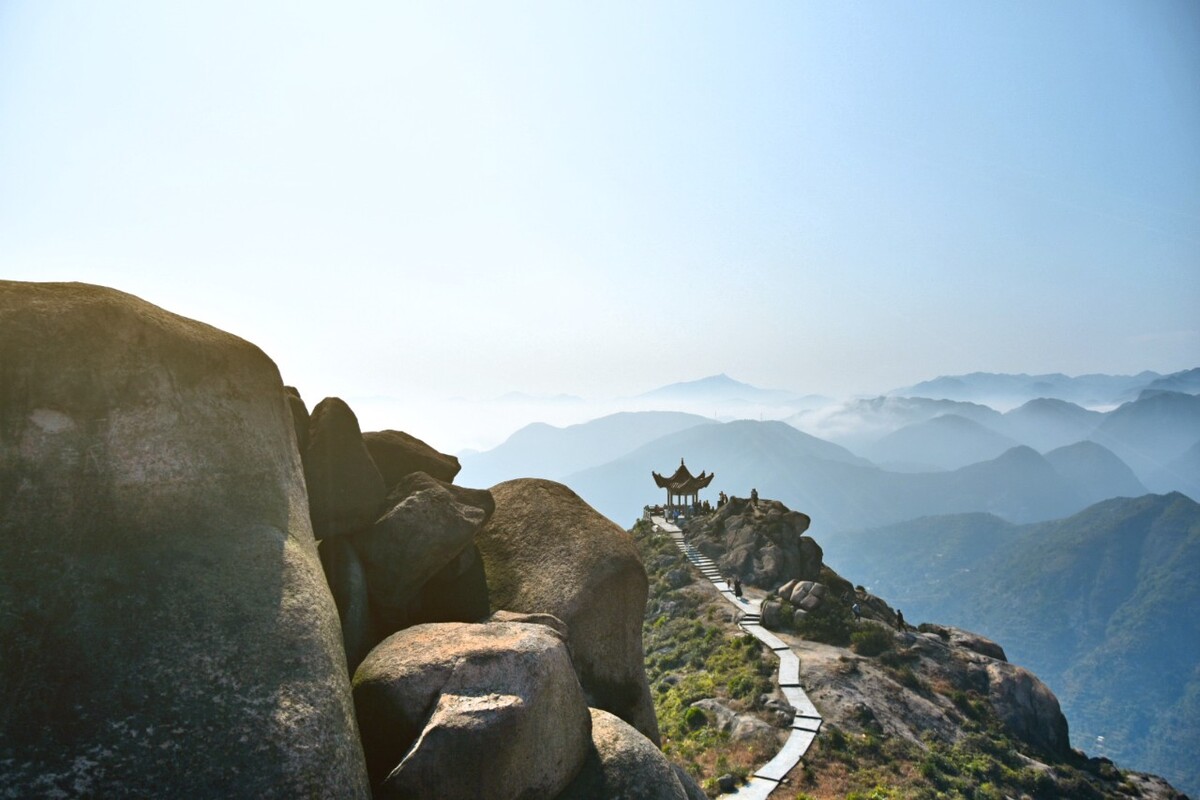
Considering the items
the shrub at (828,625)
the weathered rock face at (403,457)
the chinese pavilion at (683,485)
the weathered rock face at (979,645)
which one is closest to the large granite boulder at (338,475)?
the weathered rock face at (403,457)

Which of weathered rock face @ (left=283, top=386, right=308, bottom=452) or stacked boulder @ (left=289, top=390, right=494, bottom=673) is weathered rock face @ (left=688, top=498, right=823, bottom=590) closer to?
stacked boulder @ (left=289, top=390, right=494, bottom=673)

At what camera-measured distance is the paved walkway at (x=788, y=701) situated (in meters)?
29.4

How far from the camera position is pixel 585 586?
13.5 meters

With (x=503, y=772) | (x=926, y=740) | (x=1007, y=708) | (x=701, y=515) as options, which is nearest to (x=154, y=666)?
(x=503, y=772)

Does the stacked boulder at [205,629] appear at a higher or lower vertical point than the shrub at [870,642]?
higher

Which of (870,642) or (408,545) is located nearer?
(408,545)

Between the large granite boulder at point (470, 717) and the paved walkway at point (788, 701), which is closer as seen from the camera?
the large granite boulder at point (470, 717)

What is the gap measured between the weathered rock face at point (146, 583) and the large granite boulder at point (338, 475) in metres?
2.54

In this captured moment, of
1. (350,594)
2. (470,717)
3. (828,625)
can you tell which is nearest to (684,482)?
(828,625)

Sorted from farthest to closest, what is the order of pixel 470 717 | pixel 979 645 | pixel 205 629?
pixel 979 645 < pixel 470 717 < pixel 205 629

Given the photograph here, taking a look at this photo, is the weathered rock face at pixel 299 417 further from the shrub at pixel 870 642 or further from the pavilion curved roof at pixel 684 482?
the pavilion curved roof at pixel 684 482

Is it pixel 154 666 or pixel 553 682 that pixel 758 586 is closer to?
pixel 553 682

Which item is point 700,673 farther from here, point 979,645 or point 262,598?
point 262,598

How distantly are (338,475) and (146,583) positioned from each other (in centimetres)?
505
